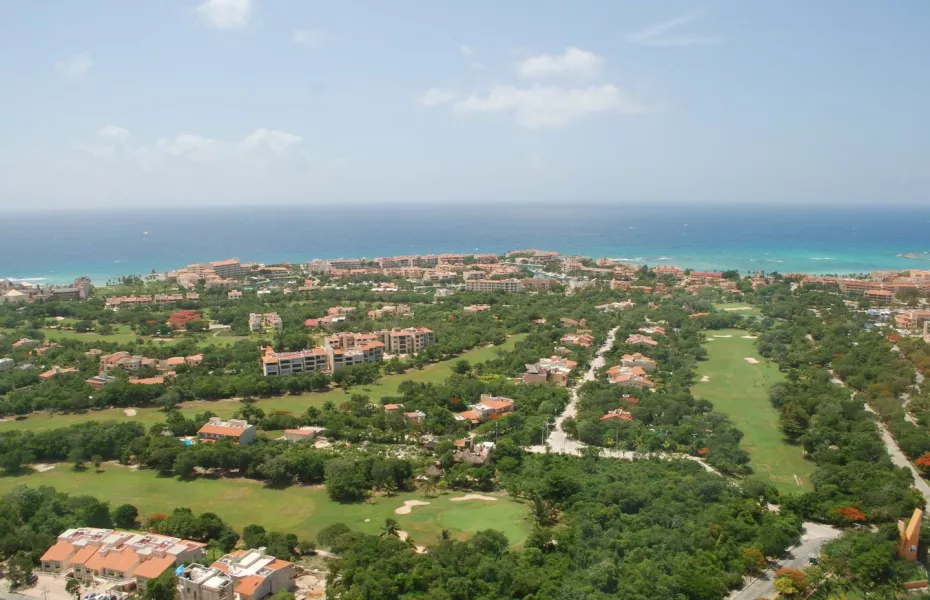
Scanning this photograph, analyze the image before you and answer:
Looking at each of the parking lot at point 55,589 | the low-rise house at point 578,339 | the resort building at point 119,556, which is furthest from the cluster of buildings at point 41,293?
the parking lot at point 55,589

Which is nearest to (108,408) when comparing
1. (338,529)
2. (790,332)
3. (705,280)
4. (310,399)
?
(310,399)

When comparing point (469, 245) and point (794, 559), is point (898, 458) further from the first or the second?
point (469, 245)

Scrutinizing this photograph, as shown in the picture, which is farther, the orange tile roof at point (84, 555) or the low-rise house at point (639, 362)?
the low-rise house at point (639, 362)

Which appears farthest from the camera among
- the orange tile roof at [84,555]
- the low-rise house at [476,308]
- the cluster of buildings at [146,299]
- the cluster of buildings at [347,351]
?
the cluster of buildings at [146,299]

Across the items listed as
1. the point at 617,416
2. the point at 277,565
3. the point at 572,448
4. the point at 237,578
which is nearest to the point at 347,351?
the point at 572,448

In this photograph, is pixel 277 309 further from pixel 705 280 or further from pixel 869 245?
pixel 869 245

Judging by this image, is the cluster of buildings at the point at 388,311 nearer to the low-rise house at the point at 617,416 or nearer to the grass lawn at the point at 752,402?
the grass lawn at the point at 752,402

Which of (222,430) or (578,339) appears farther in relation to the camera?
(578,339)
